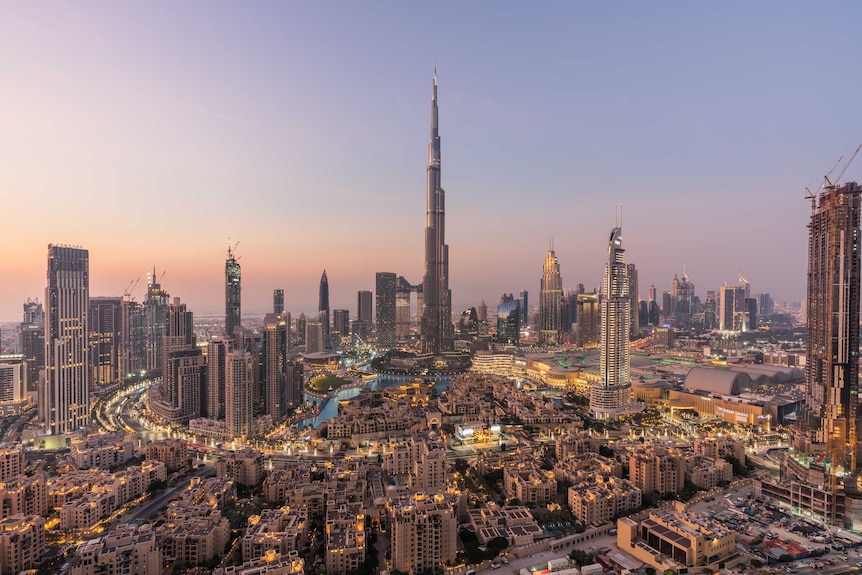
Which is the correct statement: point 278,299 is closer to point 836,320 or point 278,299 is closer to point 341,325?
point 341,325

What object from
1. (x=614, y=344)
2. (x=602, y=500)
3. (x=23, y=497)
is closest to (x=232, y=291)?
(x=23, y=497)

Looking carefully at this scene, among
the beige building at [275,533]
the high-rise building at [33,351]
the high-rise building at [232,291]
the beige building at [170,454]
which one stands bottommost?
the beige building at [170,454]

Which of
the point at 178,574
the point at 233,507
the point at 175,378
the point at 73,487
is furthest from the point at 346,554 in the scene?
the point at 175,378

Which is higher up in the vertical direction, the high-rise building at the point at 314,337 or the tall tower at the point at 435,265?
the tall tower at the point at 435,265

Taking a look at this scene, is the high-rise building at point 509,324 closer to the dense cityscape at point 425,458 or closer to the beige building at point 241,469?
the dense cityscape at point 425,458

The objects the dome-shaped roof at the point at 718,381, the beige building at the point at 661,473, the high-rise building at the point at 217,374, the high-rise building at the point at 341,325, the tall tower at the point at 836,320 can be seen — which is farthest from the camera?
the high-rise building at the point at 341,325

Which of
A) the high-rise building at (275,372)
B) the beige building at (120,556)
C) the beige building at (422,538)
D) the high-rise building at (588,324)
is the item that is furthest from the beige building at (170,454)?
the high-rise building at (588,324)
